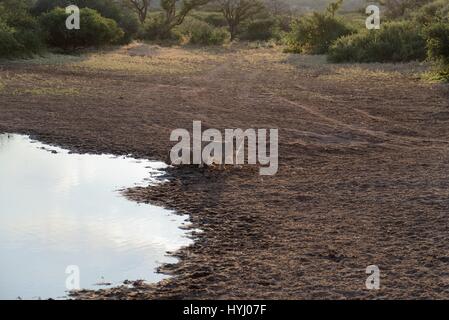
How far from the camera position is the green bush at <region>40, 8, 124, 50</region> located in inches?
1030

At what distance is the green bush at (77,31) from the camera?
2617 centimetres

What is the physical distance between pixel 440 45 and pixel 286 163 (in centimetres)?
920

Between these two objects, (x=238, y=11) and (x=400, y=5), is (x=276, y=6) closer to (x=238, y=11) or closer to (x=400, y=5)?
(x=400, y=5)

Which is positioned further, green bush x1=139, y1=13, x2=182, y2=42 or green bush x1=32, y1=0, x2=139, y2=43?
green bush x1=139, y1=13, x2=182, y2=42

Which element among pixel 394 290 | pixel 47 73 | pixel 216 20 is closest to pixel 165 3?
pixel 216 20

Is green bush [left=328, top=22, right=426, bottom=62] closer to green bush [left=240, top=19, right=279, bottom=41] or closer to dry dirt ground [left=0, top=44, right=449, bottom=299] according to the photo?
dry dirt ground [left=0, top=44, right=449, bottom=299]

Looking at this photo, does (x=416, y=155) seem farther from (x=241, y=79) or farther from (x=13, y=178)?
(x=241, y=79)

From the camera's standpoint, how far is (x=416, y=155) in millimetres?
10508

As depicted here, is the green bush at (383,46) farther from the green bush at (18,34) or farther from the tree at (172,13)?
the tree at (172,13)

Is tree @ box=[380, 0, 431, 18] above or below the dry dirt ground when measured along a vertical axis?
above

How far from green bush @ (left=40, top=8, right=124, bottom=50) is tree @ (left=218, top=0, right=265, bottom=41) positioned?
430 inches

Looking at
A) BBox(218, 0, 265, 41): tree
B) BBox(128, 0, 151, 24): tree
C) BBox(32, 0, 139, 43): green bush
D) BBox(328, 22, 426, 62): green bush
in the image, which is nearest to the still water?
BBox(328, 22, 426, 62): green bush

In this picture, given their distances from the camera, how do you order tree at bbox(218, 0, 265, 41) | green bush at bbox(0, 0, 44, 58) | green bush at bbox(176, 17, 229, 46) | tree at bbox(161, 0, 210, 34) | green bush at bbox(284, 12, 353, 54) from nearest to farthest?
green bush at bbox(0, 0, 44, 58)
green bush at bbox(284, 12, 353, 54)
green bush at bbox(176, 17, 229, 46)
tree at bbox(161, 0, 210, 34)
tree at bbox(218, 0, 265, 41)
